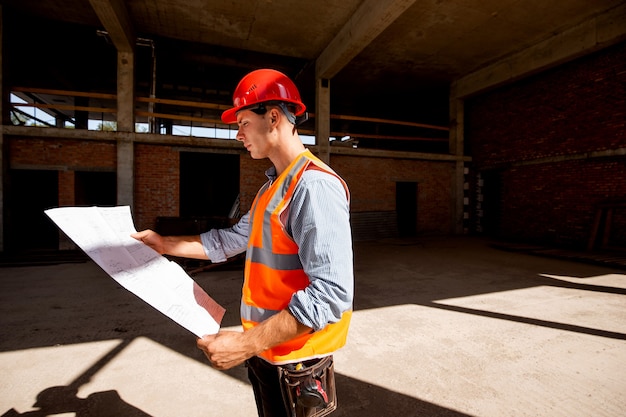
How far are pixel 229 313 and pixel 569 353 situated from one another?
12.5 feet

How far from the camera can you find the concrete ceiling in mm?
8125

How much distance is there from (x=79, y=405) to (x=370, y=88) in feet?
47.8

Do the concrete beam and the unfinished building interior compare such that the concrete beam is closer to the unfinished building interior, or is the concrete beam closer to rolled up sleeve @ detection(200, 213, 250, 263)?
the unfinished building interior

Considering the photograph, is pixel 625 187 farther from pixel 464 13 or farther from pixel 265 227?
pixel 265 227

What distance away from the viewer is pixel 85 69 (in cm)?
1267

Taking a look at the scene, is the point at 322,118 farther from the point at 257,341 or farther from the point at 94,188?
the point at 257,341

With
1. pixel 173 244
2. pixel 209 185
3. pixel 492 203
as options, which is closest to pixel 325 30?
pixel 209 185

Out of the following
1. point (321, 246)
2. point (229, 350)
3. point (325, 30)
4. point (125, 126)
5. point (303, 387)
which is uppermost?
point (325, 30)

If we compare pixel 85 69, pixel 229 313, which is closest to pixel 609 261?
pixel 229 313

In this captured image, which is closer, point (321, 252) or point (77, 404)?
point (321, 252)

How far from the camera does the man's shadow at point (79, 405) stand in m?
2.17


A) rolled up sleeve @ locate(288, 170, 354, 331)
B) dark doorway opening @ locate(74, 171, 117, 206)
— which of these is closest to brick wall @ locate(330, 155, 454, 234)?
A: dark doorway opening @ locate(74, 171, 117, 206)

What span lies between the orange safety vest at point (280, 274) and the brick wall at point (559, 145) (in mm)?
10826

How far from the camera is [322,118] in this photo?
36.5 ft
